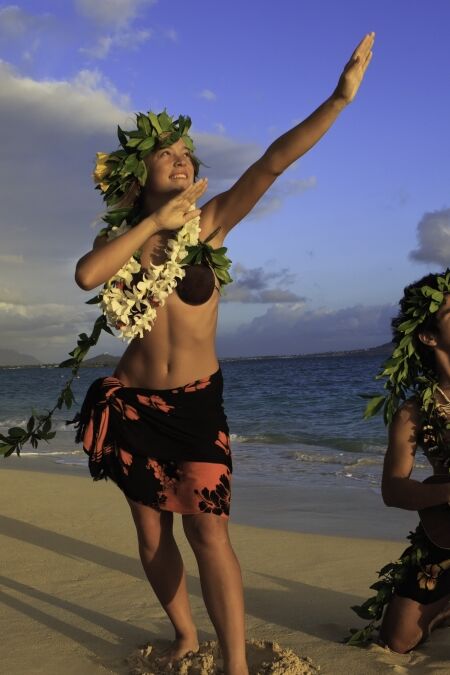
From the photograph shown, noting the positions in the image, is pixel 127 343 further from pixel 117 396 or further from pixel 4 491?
pixel 4 491

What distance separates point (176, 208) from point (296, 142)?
1.50 ft

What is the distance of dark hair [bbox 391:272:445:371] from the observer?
3053mm

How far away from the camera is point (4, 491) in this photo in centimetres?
712

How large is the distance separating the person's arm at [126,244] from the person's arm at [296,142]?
19cm

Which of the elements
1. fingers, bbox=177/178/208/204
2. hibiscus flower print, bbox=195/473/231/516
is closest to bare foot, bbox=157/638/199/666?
hibiscus flower print, bbox=195/473/231/516

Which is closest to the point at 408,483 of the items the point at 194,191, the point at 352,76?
the point at 194,191

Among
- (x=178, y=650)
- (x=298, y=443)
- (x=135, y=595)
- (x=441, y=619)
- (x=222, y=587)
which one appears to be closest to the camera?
(x=222, y=587)

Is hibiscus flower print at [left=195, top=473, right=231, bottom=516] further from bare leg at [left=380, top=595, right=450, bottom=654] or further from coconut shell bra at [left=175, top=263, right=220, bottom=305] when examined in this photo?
bare leg at [left=380, top=595, right=450, bottom=654]

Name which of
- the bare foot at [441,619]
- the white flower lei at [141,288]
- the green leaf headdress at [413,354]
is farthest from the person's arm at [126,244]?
the bare foot at [441,619]

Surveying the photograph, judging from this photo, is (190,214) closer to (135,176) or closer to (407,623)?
(135,176)

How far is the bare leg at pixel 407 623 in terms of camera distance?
9.98ft

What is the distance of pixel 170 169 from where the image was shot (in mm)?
2877

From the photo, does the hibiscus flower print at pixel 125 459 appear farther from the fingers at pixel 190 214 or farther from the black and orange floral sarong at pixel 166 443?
the fingers at pixel 190 214

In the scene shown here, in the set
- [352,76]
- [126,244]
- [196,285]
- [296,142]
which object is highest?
[352,76]
